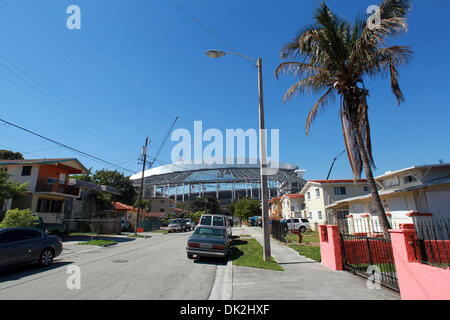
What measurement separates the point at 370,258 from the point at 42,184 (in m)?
28.2

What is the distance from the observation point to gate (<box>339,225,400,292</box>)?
6.54 metres

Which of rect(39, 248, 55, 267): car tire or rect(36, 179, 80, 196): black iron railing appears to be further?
rect(36, 179, 80, 196): black iron railing

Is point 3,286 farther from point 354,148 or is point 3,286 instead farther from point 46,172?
point 46,172

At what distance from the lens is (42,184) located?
24547 mm

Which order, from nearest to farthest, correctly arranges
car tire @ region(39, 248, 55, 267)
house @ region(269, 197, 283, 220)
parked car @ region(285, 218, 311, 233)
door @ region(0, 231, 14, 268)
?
door @ region(0, 231, 14, 268)
car tire @ region(39, 248, 55, 267)
parked car @ region(285, 218, 311, 233)
house @ region(269, 197, 283, 220)

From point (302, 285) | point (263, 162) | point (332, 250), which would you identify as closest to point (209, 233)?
point (263, 162)

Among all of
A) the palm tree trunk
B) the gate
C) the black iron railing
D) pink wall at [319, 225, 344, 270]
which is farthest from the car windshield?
the black iron railing

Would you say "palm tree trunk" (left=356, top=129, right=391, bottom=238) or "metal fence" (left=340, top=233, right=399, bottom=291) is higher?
"palm tree trunk" (left=356, top=129, right=391, bottom=238)

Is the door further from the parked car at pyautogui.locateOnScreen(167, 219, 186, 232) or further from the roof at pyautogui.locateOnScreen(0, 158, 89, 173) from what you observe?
the parked car at pyautogui.locateOnScreen(167, 219, 186, 232)

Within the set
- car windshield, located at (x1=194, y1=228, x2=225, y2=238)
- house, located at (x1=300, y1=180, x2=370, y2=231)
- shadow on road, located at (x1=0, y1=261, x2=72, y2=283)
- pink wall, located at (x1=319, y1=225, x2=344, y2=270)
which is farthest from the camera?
house, located at (x1=300, y1=180, x2=370, y2=231)

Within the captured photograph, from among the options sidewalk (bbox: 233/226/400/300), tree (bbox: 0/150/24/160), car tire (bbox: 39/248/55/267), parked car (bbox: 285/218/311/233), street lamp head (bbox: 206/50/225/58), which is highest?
tree (bbox: 0/150/24/160)

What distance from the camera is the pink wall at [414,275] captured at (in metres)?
4.16

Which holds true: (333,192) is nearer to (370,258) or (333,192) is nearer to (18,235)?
(370,258)
